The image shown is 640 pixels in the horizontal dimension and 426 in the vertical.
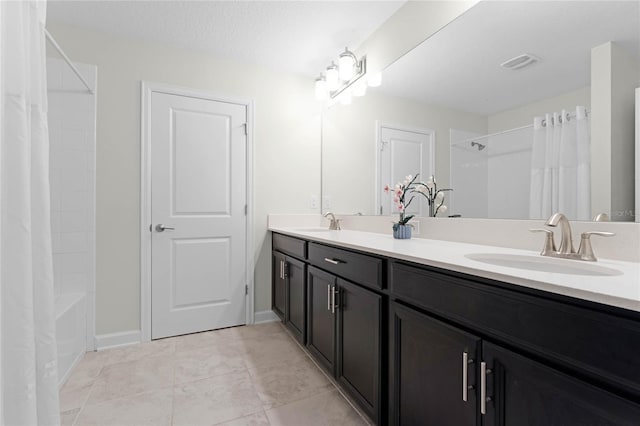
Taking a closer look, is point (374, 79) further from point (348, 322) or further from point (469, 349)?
point (469, 349)

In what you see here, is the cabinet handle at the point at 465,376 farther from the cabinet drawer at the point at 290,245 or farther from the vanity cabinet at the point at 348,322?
the cabinet drawer at the point at 290,245

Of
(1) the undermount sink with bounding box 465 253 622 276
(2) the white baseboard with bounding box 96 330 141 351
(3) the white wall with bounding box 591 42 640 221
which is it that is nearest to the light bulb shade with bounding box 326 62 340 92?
(3) the white wall with bounding box 591 42 640 221

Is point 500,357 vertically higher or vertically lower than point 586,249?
lower

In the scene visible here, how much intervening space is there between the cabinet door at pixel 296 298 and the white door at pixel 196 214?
0.58 m

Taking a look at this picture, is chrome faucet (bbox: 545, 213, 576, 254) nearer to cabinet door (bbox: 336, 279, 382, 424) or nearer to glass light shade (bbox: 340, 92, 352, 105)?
cabinet door (bbox: 336, 279, 382, 424)

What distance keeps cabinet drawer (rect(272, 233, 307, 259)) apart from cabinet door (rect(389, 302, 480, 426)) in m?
0.92

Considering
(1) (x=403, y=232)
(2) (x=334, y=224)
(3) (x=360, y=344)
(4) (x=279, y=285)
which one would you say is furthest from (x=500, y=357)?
(4) (x=279, y=285)

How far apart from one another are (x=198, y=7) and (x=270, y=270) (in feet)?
6.76

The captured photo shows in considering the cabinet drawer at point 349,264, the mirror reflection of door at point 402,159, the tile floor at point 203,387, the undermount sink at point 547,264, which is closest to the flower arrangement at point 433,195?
the mirror reflection of door at point 402,159

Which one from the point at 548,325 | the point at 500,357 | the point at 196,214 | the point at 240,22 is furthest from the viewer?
the point at 196,214

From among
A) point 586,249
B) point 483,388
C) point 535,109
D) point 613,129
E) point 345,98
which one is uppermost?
point 345,98

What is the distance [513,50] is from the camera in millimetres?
1329

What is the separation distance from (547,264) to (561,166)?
0.42m

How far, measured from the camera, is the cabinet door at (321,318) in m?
1.62
